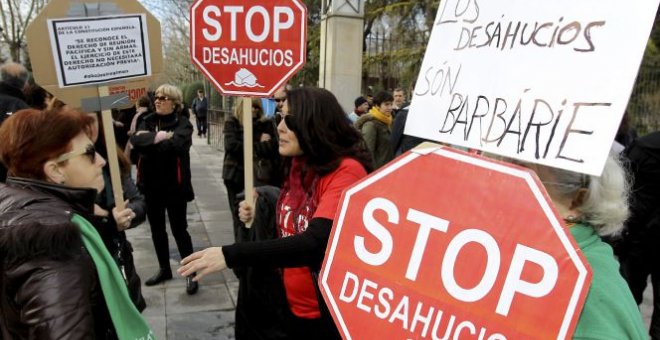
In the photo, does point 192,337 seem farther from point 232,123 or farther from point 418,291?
point 418,291

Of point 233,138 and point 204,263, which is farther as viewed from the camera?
point 233,138

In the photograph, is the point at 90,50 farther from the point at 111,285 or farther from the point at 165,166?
the point at 165,166

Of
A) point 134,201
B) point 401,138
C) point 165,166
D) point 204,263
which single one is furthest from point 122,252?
point 401,138

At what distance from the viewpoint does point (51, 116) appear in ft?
6.14

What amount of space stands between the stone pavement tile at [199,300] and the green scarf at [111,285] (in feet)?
8.15

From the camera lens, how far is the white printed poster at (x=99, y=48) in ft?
7.97

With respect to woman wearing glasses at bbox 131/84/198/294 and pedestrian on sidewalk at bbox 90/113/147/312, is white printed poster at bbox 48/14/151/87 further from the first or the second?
woman wearing glasses at bbox 131/84/198/294

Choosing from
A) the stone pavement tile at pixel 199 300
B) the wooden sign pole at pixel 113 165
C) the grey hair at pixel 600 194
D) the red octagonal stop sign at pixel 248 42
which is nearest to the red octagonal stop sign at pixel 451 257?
the grey hair at pixel 600 194

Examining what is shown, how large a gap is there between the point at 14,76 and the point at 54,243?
357cm

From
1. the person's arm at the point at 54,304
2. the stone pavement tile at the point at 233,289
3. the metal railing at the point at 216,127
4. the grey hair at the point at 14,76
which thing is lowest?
the metal railing at the point at 216,127

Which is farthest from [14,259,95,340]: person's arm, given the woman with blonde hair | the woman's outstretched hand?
the woman with blonde hair

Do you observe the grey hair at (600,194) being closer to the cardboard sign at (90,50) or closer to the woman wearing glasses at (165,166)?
the cardboard sign at (90,50)

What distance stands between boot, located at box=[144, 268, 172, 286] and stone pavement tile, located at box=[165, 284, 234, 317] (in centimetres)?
16

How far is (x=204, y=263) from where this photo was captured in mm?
1962
